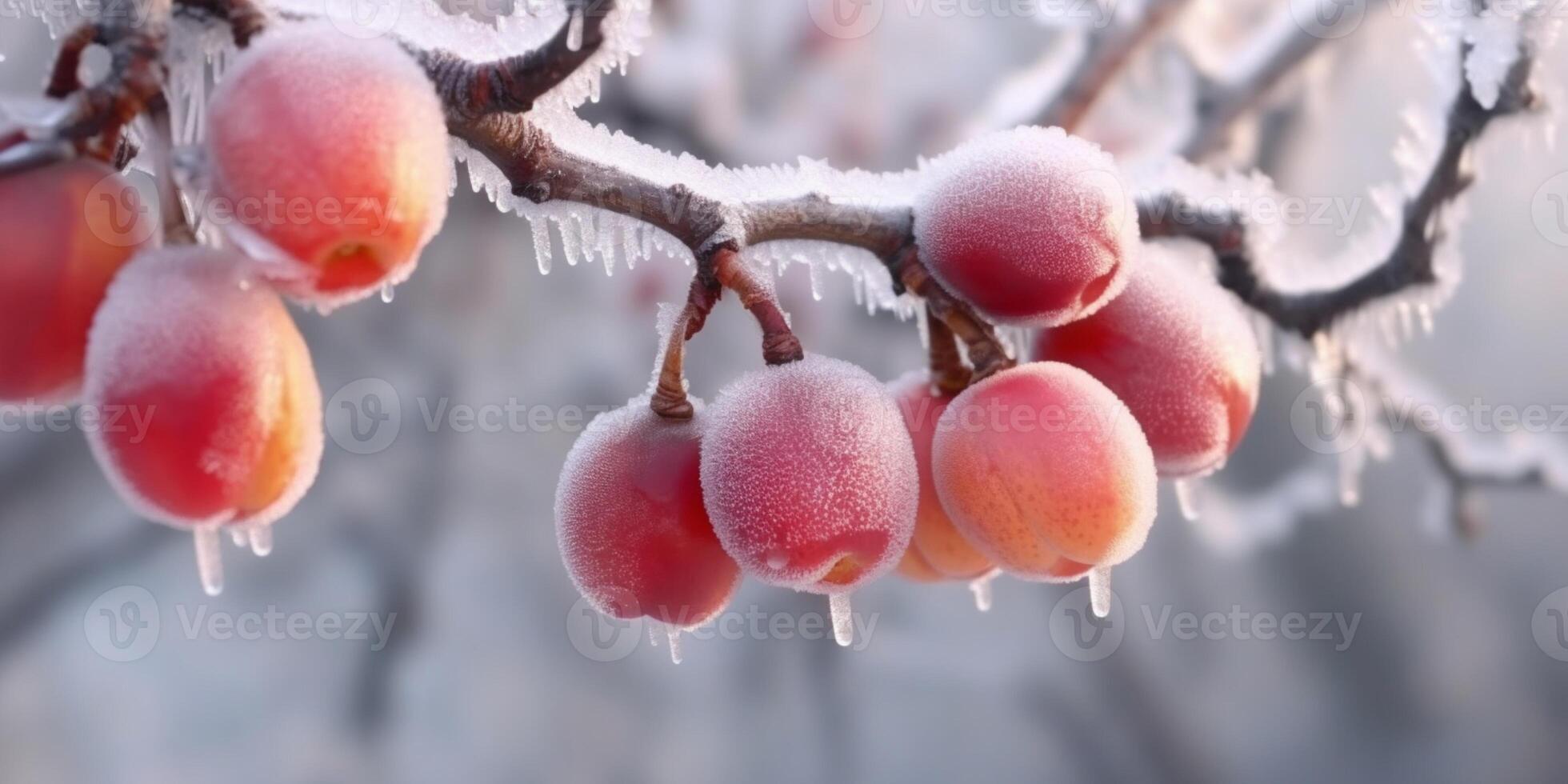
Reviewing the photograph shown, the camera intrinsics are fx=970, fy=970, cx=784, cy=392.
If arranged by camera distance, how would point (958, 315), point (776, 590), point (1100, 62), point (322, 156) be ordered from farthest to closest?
point (776, 590) → point (1100, 62) → point (958, 315) → point (322, 156)

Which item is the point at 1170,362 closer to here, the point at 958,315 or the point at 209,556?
the point at 958,315

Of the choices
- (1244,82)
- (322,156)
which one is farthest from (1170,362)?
(1244,82)

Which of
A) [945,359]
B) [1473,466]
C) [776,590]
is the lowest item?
[776,590]

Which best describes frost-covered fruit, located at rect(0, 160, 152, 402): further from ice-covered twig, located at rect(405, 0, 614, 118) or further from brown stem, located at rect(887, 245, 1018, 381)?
brown stem, located at rect(887, 245, 1018, 381)

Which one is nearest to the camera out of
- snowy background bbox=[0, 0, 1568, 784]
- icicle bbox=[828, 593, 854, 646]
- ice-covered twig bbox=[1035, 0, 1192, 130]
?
icicle bbox=[828, 593, 854, 646]

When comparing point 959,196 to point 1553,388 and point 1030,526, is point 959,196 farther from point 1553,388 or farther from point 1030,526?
point 1553,388

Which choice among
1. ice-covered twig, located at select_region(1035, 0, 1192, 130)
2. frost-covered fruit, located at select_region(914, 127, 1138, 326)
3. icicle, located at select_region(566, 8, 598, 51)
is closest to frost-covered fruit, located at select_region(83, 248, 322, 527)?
icicle, located at select_region(566, 8, 598, 51)
